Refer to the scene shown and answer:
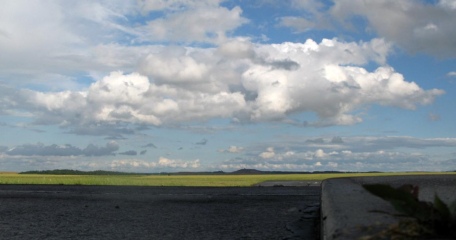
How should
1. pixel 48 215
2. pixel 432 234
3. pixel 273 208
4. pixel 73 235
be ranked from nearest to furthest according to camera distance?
pixel 432 234, pixel 73 235, pixel 48 215, pixel 273 208

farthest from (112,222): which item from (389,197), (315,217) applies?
(389,197)

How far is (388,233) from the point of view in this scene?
1886 millimetres

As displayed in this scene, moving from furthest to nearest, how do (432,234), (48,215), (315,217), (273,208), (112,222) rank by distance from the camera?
(273,208) < (48,215) < (315,217) < (112,222) < (432,234)

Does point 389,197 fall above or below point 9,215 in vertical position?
above

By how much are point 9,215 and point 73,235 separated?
10.2ft

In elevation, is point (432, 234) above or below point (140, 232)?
above

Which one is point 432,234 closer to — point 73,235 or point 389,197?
point 389,197

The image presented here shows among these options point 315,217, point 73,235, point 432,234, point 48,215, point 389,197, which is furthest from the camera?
point 48,215

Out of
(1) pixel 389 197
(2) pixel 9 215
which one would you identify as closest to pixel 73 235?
(2) pixel 9 215

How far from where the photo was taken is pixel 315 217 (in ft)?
22.3

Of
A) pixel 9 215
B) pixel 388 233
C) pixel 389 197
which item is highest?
pixel 389 197

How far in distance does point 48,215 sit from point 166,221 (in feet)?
8.27

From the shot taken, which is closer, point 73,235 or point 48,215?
point 73,235

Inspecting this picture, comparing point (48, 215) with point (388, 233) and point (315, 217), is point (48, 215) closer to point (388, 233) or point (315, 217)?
point (315, 217)
